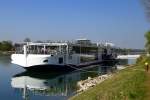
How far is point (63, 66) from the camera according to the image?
64.2m

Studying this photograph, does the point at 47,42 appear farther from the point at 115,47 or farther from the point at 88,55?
the point at 115,47

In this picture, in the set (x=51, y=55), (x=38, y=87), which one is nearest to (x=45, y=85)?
(x=38, y=87)

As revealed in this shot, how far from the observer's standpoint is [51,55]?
6081 centimetres

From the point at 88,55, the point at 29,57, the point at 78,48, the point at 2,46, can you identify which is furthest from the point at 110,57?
the point at 2,46

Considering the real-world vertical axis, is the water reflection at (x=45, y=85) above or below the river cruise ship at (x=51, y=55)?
below

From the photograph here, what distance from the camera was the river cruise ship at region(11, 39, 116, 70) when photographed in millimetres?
59656

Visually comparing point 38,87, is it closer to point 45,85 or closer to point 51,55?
point 45,85

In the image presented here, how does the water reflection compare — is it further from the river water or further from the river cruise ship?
the river cruise ship

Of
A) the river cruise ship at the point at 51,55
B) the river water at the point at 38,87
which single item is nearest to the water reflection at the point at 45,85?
the river water at the point at 38,87

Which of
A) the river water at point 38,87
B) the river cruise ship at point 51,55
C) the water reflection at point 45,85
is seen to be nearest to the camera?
the river water at point 38,87

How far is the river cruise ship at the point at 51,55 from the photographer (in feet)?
196

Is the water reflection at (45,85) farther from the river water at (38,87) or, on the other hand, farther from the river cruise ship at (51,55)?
the river cruise ship at (51,55)

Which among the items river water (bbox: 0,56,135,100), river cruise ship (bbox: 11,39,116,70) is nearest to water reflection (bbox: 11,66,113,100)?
river water (bbox: 0,56,135,100)

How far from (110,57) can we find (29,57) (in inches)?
2006
